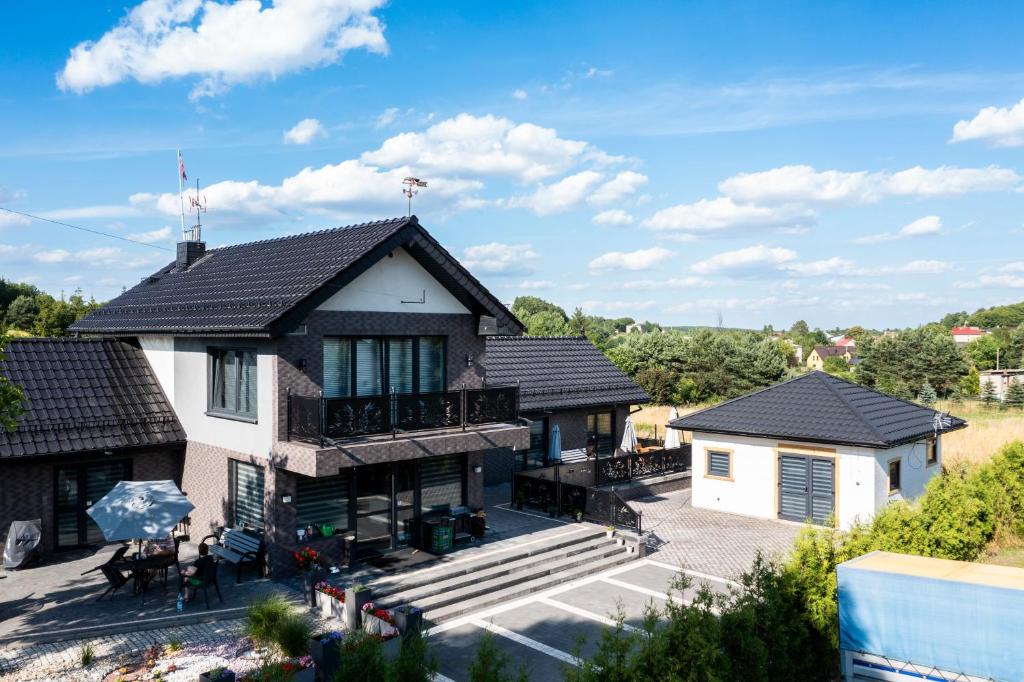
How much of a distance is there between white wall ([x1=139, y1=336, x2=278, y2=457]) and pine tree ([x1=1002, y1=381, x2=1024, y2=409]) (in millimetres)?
55141

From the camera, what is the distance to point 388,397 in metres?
15.5

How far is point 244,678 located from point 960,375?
7247 cm

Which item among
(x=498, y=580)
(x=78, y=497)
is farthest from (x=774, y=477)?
(x=78, y=497)

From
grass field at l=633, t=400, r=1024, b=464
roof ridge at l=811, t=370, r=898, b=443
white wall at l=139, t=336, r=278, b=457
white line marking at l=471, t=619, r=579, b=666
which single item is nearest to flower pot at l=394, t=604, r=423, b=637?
white line marking at l=471, t=619, r=579, b=666

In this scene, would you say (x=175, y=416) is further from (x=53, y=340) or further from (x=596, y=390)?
(x=596, y=390)

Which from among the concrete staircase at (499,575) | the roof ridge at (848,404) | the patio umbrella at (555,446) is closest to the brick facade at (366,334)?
the concrete staircase at (499,575)

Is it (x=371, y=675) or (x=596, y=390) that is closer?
(x=371, y=675)

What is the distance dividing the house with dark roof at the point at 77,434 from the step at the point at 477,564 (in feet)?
23.1

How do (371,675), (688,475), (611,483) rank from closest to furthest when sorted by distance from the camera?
(371,675)
(611,483)
(688,475)

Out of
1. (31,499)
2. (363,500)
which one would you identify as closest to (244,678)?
(363,500)

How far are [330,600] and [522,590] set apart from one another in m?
3.93

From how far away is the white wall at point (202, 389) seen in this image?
15.3m

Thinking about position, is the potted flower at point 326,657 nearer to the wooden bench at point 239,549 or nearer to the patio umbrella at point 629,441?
the wooden bench at point 239,549

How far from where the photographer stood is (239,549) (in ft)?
50.6
